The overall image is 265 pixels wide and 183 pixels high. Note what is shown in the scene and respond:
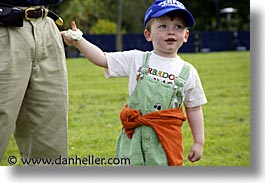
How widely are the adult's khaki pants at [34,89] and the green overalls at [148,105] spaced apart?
341 millimetres

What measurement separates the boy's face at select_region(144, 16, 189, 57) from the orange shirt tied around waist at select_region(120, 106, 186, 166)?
25cm

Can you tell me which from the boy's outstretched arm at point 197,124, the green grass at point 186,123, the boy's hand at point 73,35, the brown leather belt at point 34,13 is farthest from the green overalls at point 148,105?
the green grass at point 186,123

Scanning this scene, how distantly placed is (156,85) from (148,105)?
0.09 m

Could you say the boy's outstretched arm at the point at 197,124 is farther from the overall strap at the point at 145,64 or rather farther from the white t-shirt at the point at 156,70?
the overall strap at the point at 145,64

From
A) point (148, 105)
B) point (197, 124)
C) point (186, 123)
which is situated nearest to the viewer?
point (148, 105)

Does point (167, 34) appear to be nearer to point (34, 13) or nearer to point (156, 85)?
point (156, 85)

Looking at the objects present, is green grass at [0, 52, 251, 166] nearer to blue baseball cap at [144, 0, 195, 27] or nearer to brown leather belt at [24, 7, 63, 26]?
brown leather belt at [24, 7, 63, 26]

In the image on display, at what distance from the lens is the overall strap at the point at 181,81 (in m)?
2.66

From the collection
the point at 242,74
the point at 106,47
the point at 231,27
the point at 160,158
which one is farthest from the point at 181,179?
the point at 106,47

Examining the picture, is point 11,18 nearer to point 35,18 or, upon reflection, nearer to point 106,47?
point 35,18

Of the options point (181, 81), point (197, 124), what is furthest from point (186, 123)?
point (181, 81)

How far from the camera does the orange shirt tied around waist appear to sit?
8.64ft

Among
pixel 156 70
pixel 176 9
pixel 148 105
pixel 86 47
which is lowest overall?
pixel 148 105

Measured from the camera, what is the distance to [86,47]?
8.81 feet
